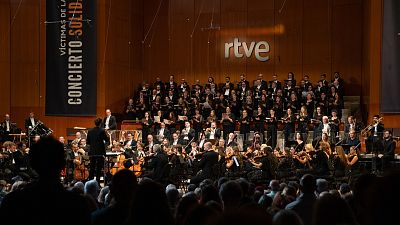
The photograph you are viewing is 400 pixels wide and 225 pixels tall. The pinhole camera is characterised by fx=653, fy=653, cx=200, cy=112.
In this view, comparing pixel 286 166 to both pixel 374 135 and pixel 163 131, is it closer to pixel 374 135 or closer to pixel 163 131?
pixel 374 135

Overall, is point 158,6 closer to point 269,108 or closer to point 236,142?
point 269,108

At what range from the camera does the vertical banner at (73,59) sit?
2147 cm

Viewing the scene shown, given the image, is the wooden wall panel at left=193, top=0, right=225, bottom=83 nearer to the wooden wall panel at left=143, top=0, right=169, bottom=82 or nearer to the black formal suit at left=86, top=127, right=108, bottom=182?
the wooden wall panel at left=143, top=0, right=169, bottom=82

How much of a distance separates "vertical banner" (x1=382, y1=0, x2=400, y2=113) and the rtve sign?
20.8 feet

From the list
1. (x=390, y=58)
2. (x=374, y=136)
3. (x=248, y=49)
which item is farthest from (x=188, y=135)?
(x=248, y=49)

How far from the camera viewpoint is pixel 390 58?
18.8m

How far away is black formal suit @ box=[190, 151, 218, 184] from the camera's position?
549 inches

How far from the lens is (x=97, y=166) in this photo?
13500 millimetres

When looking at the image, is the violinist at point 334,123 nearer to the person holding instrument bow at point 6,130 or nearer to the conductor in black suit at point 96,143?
the conductor in black suit at point 96,143

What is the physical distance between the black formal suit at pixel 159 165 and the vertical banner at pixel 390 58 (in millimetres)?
7882

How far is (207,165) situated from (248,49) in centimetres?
1154

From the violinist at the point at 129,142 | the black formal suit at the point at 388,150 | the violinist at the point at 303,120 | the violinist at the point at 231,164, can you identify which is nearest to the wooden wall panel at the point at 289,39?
the violinist at the point at 303,120

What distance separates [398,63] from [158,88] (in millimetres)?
7890

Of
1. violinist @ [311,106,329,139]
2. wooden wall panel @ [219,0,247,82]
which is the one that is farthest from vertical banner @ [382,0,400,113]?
wooden wall panel @ [219,0,247,82]
